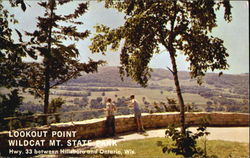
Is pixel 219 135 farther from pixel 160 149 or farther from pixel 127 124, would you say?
pixel 160 149

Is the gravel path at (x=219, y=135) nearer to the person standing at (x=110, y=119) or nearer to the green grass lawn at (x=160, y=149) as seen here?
the person standing at (x=110, y=119)

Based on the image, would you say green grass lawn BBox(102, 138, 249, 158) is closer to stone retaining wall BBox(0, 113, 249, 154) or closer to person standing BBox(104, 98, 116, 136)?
stone retaining wall BBox(0, 113, 249, 154)

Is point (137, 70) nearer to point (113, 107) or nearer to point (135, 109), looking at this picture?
point (113, 107)

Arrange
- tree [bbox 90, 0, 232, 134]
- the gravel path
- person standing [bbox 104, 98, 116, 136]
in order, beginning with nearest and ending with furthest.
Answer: tree [bbox 90, 0, 232, 134]
the gravel path
person standing [bbox 104, 98, 116, 136]

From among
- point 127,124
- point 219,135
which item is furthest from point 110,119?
point 219,135

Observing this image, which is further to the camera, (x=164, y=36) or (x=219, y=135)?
(x=219, y=135)

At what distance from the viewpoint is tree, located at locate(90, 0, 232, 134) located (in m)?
6.65

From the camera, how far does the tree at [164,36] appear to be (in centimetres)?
665

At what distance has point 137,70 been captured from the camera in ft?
24.8

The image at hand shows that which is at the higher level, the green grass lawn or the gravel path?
the green grass lawn

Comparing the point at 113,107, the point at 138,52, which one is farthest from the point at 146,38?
the point at 113,107

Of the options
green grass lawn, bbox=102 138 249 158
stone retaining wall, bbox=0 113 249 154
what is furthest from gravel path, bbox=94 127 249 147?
green grass lawn, bbox=102 138 249 158

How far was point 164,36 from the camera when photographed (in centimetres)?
757

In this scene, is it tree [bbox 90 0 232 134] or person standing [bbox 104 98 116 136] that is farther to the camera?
person standing [bbox 104 98 116 136]
